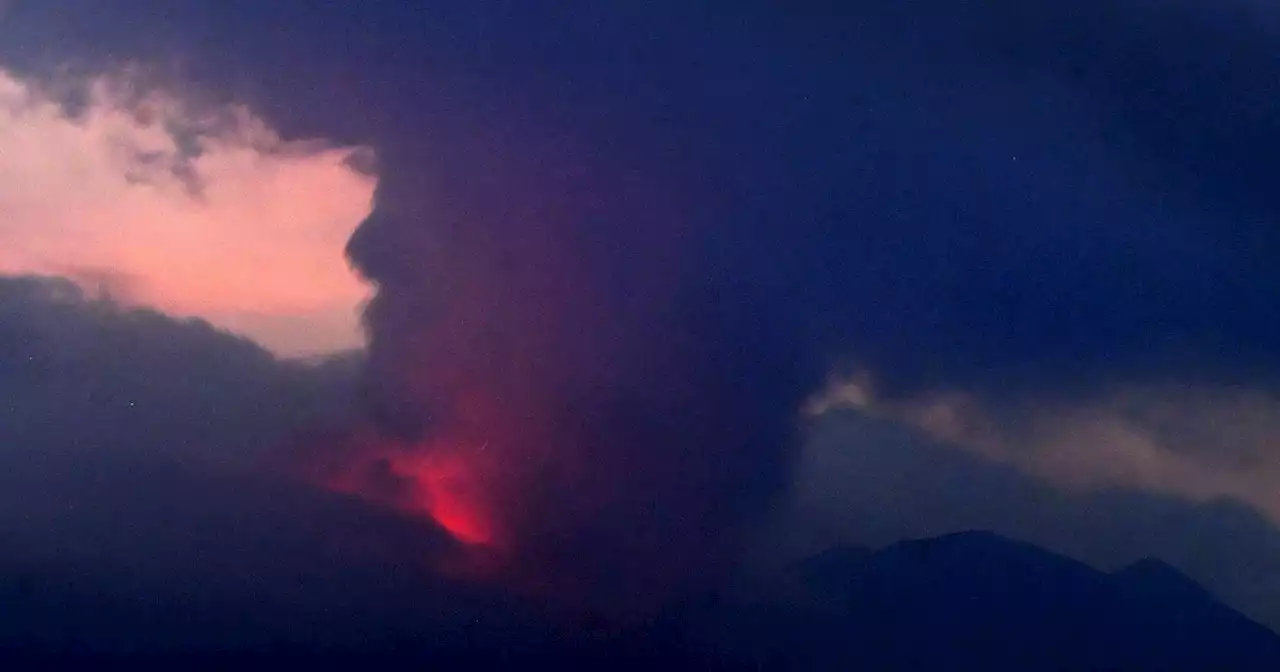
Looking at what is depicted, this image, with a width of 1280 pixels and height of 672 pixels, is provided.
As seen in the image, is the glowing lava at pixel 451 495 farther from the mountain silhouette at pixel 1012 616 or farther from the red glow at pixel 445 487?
the mountain silhouette at pixel 1012 616

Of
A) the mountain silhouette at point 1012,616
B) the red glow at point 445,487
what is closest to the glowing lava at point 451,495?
the red glow at point 445,487

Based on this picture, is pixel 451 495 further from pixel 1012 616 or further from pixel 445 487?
pixel 1012 616

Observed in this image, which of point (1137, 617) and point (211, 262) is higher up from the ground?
point (211, 262)

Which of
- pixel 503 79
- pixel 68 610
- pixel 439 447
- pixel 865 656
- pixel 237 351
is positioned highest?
pixel 503 79

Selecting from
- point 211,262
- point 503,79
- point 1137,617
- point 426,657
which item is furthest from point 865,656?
point 211,262

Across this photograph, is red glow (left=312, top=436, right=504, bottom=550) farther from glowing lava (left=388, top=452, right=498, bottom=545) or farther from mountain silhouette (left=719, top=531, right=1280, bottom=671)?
mountain silhouette (left=719, top=531, right=1280, bottom=671)

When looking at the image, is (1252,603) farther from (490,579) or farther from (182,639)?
(182,639)

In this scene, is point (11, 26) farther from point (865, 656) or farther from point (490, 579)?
point (865, 656)

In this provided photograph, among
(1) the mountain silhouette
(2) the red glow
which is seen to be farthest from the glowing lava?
(1) the mountain silhouette

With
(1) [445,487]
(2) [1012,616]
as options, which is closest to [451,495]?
(1) [445,487]
